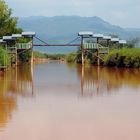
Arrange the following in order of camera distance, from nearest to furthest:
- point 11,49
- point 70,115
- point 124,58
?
point 70,115
point 124,58
point 11,49

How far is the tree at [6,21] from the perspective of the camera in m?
57.9

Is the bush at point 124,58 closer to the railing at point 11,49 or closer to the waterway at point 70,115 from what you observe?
the railing at point 11,49

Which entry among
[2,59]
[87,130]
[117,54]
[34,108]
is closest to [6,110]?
[34,108]

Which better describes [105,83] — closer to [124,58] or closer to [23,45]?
[124,58]

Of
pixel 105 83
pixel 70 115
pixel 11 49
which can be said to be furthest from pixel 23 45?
pixel 70 115

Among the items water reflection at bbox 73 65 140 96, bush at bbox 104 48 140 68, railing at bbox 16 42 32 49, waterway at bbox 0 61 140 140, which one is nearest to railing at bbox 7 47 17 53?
railing at bbox 16 42 32 49

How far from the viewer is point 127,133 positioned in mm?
11430

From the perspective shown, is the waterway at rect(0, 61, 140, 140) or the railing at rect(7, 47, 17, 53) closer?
the waterway at rect(0, 61, 140, 140)

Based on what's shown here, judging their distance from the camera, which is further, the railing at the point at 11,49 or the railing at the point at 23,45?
the railing at the point at 23,45

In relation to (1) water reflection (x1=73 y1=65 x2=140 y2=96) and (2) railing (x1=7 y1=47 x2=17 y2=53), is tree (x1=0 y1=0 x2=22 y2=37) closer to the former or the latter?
(2) railing (x1=7 y1=47 x2=17 y2=53)

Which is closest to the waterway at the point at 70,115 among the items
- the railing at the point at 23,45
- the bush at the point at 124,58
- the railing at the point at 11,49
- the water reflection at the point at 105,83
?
the water reflection at the point at 105,83

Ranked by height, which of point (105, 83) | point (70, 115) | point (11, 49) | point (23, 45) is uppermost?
point (23, 45)

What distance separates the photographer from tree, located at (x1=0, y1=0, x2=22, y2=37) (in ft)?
190

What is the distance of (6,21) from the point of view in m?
59.2
